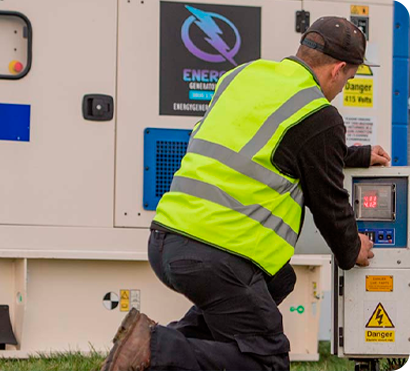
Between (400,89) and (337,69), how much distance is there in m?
2.23

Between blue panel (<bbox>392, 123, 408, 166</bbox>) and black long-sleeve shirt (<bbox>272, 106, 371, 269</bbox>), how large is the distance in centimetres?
215

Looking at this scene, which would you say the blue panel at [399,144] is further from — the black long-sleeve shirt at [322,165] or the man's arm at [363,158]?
the black long-sleeve shirt at [322,165]

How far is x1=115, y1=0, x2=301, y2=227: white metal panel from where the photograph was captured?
549 cm

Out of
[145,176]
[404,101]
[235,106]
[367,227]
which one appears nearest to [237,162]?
[235,106]

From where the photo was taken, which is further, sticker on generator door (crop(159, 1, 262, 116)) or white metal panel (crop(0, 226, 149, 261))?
sticker on generator door (crop(159, 1, 262, 116))

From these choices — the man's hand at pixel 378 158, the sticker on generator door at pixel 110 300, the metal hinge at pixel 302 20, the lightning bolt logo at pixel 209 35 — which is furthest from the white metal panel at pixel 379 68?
the sticker on generator door at pixel 110 300

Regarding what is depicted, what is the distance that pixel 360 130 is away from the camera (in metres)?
5.87

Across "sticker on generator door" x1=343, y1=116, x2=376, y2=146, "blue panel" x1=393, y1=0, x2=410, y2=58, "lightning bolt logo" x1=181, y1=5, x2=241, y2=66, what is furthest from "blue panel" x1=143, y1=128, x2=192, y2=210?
"blue panel" x1=393, y1=0, x2=410, y2=58

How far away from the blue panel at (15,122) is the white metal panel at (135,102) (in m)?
0.52

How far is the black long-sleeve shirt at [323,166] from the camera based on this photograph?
3.62 meters

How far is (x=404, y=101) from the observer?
5.96m

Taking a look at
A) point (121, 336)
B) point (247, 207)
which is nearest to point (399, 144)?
point (247, 207)

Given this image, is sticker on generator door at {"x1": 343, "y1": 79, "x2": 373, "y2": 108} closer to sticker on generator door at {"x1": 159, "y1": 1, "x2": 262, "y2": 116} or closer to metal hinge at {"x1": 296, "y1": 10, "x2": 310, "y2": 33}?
metal hinge at {"x1": 296, "y1": 10, "x2": 310, "y2": 33}

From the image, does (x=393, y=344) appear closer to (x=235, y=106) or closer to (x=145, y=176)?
(x=235, y=106)
